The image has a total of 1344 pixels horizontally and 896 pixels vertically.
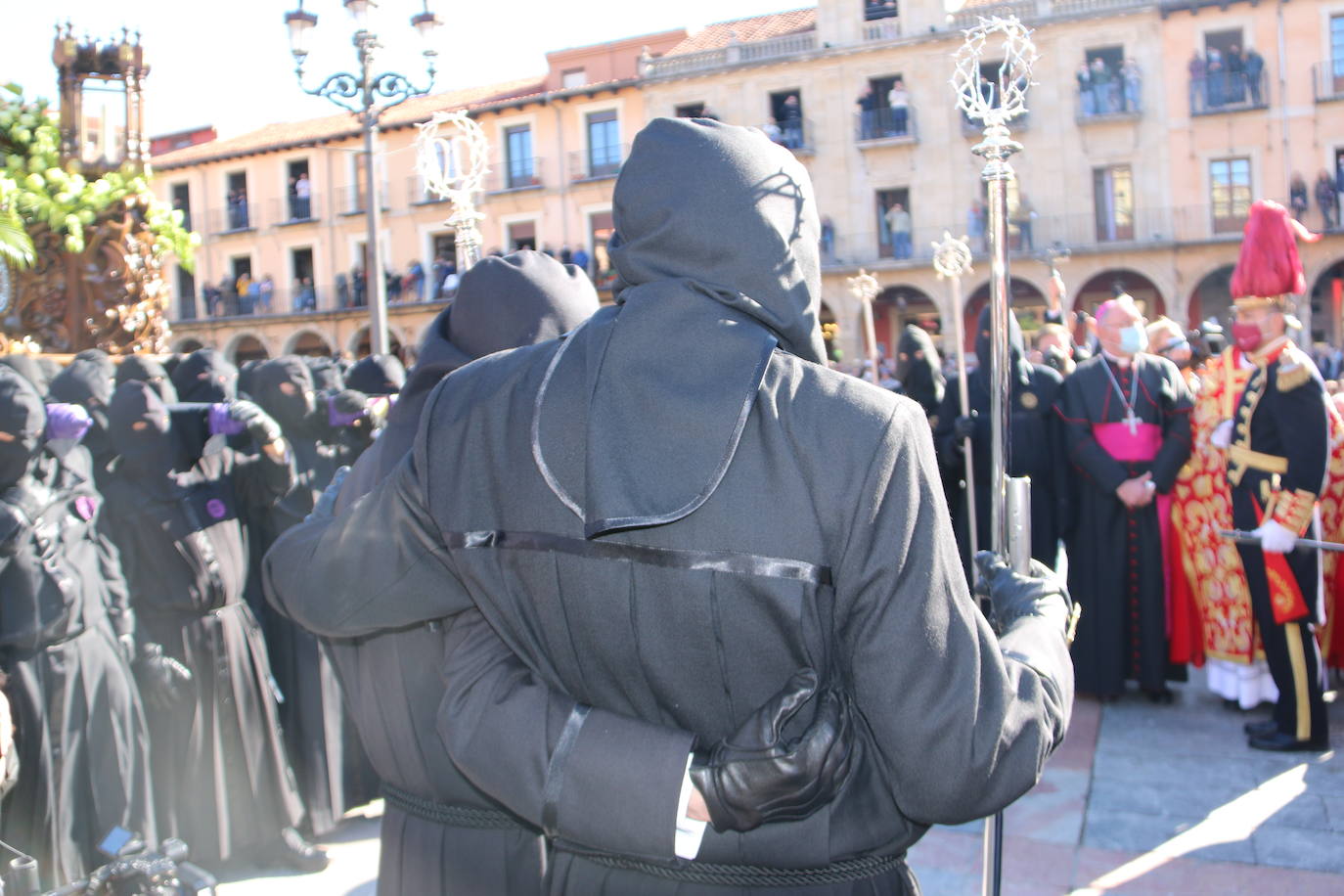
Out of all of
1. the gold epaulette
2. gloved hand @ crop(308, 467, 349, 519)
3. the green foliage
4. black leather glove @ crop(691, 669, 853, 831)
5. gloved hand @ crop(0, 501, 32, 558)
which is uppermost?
the green foliage

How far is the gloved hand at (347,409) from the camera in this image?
17.5 feet

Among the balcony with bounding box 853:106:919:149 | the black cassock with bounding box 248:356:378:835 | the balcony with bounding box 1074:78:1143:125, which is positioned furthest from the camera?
the balcony with bounding box 853:106:919:149

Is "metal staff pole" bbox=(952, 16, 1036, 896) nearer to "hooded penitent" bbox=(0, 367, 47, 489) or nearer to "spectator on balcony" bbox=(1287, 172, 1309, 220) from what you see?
"hooded penitent" bbox=(0, 367, 47, 489)

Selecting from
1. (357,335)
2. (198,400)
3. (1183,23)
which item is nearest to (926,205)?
(1183,23)

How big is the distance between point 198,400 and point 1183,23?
2562 cm

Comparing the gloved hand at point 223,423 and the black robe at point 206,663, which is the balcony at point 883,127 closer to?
the gloved hand at point 223,423

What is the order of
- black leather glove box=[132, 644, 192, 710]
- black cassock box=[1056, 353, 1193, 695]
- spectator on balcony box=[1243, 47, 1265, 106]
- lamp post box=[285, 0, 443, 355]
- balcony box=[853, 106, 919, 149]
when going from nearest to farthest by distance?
black leather glove box=[132, 644, 192, 710] → black cassock box=[1056, 353, 1193, 695] → lamp post box=[285, 0, 443, 355] → spectator on balcony box=[1243, 47, 1265, 106] → balcony box=[853, 106, 919, 149]

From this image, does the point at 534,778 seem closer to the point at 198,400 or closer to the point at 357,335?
the point at 198,400

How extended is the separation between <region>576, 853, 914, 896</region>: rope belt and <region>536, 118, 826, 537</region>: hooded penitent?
518mm

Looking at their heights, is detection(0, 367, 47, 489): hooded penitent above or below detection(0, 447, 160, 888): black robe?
above

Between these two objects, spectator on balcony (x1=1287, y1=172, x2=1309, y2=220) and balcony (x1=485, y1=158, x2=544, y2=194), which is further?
balcony (x1=485, y1=158, x2=544, y2=194)

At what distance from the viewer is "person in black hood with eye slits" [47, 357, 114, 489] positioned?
174 inches

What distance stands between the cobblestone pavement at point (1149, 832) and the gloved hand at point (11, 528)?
4.94 ft

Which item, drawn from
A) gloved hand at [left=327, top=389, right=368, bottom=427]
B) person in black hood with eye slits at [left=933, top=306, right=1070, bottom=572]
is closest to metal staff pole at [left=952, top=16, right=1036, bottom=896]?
gloved hand at [left=327, top=389, right=368, bottom=427]
